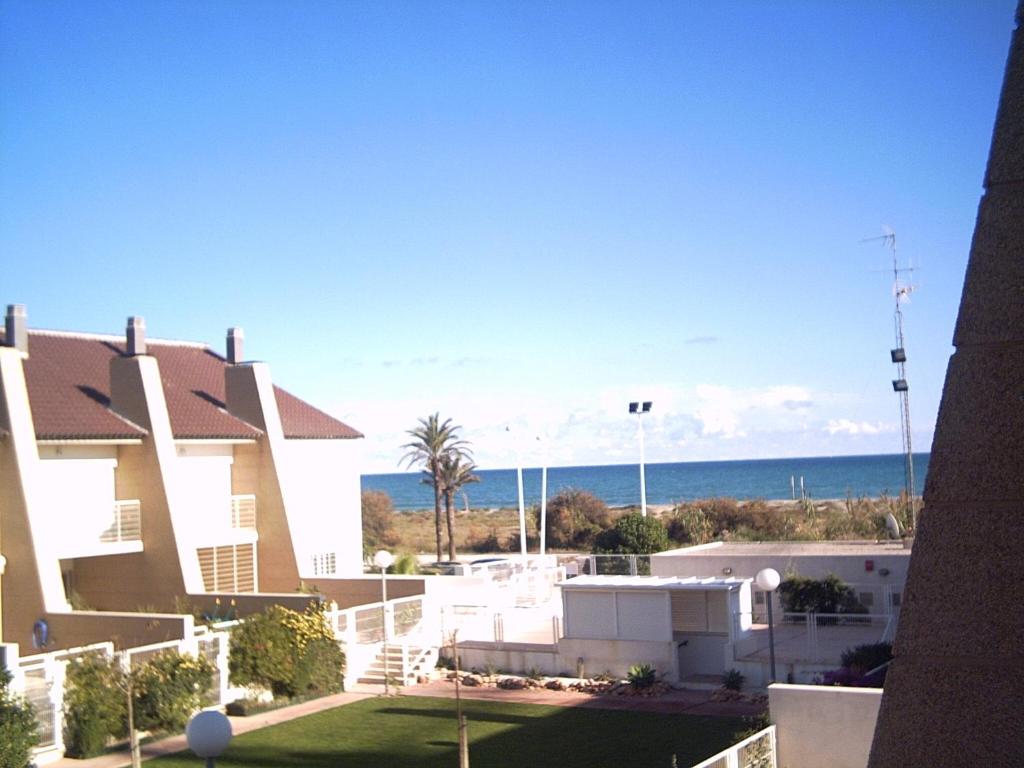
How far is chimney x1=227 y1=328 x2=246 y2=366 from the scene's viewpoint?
38094mm

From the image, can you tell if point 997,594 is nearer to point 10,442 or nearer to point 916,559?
point 916,559

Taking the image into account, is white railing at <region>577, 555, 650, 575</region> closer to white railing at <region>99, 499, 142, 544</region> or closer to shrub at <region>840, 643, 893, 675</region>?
shrub at <region>840, 643, 893, 675</region>

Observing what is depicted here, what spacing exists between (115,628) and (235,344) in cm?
1471

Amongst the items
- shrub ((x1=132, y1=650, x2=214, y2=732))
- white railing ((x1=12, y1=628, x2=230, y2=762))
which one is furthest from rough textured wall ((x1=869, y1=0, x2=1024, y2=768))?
shrub ((x1=132, y1=650, x2=214, y2=732))

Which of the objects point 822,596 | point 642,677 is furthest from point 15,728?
point 822,596

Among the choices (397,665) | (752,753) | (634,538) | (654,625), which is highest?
(634,538)

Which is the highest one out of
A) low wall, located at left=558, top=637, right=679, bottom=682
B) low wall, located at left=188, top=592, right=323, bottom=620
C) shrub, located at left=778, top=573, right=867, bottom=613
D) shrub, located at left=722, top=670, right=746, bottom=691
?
low wall, located at left=188, top=592, right=323, bottom=620

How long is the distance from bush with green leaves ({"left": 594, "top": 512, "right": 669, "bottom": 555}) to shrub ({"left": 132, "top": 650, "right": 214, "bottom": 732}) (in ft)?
61.2

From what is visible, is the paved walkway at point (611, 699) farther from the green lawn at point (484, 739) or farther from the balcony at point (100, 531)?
the balcony at point (100, 531)

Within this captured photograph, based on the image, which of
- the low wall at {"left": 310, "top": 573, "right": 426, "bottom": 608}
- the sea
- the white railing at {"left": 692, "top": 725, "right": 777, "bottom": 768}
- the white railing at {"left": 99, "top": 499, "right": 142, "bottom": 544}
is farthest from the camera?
the sea

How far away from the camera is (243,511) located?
34.6 metres

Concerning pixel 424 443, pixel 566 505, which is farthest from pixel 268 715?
pixel 566 505

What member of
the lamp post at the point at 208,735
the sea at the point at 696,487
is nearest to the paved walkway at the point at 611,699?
the lamp post at the point at 208,735

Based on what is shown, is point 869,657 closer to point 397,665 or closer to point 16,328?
point 397,665
